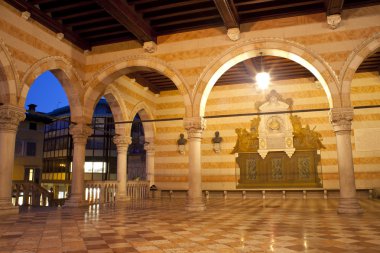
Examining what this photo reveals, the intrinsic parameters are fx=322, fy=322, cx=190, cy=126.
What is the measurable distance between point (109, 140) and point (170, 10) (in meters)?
25.1

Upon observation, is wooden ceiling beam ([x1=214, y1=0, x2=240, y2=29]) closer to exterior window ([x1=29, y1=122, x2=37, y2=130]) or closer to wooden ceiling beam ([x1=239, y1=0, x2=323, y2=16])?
wooden ceiling beam ([x1=239, y1=0, x2=323, y2=16])

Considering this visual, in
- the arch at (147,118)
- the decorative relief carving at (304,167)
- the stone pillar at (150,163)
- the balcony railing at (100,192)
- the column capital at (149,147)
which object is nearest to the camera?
the balcony railing at (100,192)

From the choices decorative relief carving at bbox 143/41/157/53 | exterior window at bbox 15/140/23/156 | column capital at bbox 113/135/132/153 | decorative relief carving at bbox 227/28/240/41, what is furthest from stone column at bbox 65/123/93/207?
exterior window at bbox 15/140/23/156

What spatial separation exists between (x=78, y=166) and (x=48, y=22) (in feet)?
16.3

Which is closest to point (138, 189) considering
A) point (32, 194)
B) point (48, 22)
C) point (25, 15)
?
point (32, 194)

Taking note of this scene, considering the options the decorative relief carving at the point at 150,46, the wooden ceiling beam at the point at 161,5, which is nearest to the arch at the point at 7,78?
the wooden ceiling beam at the point at 161,5

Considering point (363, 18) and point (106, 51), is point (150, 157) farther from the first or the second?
point (363, 18)

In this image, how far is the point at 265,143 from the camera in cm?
1570

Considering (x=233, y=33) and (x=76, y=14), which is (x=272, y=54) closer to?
(x=233, y=33)

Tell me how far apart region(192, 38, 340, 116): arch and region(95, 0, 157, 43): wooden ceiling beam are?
227 cm

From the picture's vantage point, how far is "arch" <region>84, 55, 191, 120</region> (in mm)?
10828

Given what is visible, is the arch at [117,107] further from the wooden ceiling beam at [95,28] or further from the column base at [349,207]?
the column base at [349,207]

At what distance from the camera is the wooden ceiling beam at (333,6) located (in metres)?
8.79

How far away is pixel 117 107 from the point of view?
48.4ft
